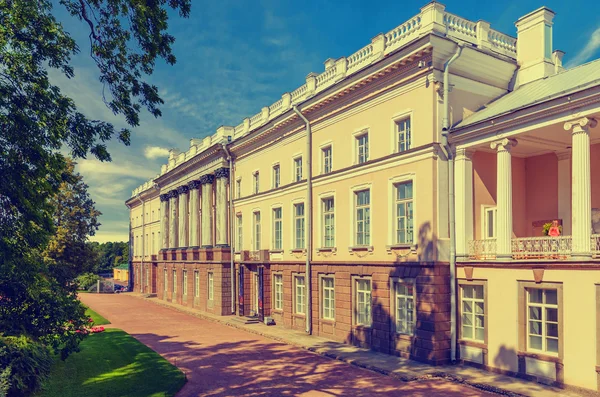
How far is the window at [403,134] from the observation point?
66.4ft

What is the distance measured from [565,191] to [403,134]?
20.3 feet

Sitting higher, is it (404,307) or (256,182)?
(256,182)

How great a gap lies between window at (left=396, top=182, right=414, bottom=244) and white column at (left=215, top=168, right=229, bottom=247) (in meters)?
18.0

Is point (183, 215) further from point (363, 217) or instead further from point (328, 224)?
point (363, 217)

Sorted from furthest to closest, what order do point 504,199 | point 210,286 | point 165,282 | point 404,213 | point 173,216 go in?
1. point 165,282
2. point 173,216
3. point 210,286
4. point 404,213
5. point 504,199

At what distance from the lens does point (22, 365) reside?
1257 centimetres

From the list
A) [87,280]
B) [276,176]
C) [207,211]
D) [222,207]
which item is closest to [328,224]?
[276,176]

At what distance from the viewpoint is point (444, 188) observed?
1892 centimetres

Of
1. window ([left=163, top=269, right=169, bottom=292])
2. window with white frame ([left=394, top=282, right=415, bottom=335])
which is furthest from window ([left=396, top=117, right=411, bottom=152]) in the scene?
window ([left=163, top=269, right=169, bottom=292])

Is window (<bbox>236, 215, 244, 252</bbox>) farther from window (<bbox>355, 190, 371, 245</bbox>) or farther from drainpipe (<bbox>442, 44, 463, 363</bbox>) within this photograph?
drainpipe (<bbox>442, 44, 463, 363</bbox>)

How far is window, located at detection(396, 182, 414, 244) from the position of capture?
782 inches

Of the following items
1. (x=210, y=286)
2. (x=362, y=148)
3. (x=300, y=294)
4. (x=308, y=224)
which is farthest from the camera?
(x=210, y=286)

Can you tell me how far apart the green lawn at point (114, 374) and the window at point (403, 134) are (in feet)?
38.7

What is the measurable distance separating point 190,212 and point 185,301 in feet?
24.8
